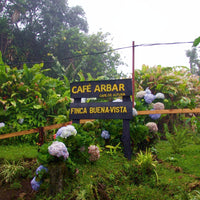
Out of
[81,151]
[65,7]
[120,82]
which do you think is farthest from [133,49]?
[65,7]

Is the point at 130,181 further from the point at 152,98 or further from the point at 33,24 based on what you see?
the point at 33,24

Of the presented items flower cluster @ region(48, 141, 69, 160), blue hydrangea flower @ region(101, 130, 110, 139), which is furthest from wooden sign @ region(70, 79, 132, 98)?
flower cluster @ region(48, 141, 69, 160)

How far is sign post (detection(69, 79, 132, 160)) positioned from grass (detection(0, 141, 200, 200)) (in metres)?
0.57

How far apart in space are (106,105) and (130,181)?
1568 mm

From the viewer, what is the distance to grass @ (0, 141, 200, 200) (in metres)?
2.78

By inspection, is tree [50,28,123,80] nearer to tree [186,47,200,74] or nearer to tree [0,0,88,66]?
tree [0,0,88,66]

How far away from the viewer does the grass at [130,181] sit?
2775mm

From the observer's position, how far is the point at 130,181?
3348 millimetres

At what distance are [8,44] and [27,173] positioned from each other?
18.1 metres

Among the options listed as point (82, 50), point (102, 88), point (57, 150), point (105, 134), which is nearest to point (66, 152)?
point (57, 150)

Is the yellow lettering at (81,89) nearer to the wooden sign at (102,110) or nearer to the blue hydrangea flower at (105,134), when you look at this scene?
the wooden sign at (102,110)

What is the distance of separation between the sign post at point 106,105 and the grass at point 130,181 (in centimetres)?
57

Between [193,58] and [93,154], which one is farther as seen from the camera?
[193,58]

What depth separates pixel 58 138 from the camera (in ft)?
10.4
